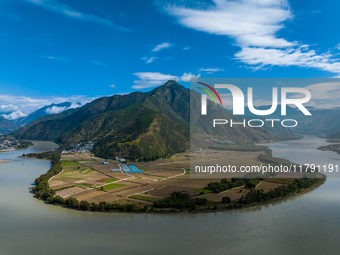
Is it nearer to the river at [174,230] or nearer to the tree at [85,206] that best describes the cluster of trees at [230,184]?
the river at [174,230]

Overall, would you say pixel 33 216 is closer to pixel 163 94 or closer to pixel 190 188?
pixel 190 188

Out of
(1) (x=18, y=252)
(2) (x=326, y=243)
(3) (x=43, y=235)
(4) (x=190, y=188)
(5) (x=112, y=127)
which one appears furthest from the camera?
(5) (x=112, y=127)

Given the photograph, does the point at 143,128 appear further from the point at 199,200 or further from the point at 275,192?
the point at 275,192

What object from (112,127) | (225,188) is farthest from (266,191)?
(112,127)

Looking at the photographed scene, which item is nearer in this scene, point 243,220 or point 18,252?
point 18,252

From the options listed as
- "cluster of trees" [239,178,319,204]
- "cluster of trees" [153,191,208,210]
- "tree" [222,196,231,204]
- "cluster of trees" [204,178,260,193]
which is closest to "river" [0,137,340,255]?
"cluster of trees" [239,178,319,204]

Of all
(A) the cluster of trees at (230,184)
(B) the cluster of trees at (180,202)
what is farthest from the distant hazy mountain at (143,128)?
(B) the cluster of trees at (180,202)

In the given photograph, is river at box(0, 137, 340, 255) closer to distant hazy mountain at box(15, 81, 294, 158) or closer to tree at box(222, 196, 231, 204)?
tree at box(222, 196, 231, 204)
